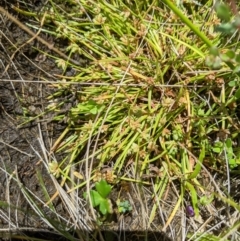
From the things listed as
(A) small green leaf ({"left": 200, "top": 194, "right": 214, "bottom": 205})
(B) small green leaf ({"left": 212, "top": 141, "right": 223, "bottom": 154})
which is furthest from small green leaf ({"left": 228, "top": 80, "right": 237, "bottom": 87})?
(A) small green leaf ({"left": 200, "top": 194, "right": 214, "bottom": 205})

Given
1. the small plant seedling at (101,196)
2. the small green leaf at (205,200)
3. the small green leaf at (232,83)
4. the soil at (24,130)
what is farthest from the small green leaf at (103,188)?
the small green leaf at (232,83)

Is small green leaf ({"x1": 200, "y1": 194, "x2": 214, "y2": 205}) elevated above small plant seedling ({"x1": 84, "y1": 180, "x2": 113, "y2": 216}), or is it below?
above

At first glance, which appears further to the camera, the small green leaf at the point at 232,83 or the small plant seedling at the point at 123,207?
the small plant seedling at the point at 123,207

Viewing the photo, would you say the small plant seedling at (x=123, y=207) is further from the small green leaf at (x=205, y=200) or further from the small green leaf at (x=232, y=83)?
the small green leaf at (x=232, y=83)

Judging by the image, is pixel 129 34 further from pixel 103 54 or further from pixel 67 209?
pixel 67 209

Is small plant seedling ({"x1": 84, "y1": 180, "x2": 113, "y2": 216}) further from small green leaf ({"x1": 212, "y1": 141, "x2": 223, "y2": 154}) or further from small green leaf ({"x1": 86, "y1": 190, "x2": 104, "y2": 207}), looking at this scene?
small green leaf ({"x1": 212, "y1": 141, "x2": 223, "y2": 154})

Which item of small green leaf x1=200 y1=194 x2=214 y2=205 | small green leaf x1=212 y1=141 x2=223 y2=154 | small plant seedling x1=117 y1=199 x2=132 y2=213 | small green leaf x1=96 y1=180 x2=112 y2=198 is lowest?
small plant seedling x1=117 y1=199 x2=132 y2=213

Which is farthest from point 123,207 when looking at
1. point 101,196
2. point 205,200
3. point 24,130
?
point 24,130

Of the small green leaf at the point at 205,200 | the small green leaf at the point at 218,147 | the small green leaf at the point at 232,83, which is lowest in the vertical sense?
the small green leaf at the point at 205,200
